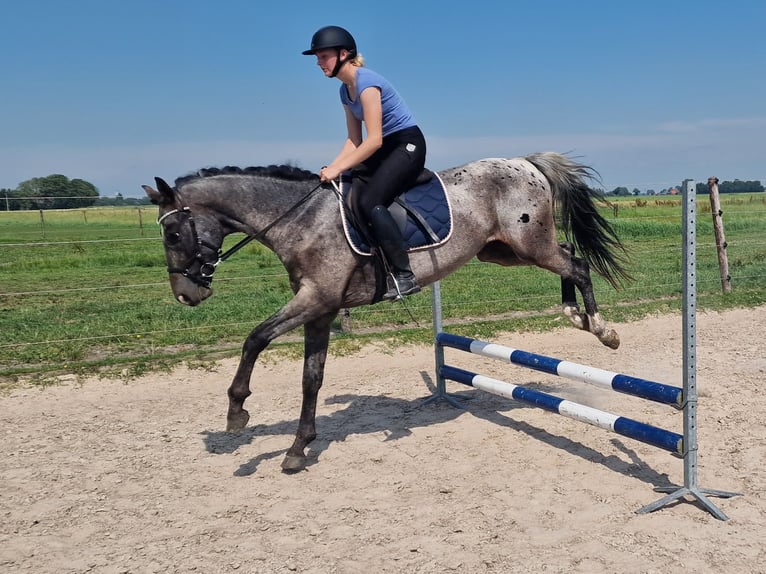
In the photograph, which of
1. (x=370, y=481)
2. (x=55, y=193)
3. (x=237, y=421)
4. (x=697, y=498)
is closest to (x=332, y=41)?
(x=237, y=421)

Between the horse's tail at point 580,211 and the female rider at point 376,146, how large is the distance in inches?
53.8

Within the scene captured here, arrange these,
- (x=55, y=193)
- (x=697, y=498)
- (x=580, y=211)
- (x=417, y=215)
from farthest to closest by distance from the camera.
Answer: (x=55, y=193) → (x=580, y=211) → (x=417, y=215) → (x=697, y=498)

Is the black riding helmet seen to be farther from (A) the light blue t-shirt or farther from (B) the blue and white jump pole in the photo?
(B) the blue and white jump pole

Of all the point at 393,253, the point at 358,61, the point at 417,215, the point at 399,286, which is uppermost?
the point at 358,61

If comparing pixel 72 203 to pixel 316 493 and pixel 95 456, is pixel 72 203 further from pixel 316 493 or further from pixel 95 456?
pixel 316 493

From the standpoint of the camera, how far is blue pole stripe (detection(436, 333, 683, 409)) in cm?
392

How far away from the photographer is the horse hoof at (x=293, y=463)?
4.65 meters

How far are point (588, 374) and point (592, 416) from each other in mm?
287

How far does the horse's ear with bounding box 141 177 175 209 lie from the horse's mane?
249 millimetres

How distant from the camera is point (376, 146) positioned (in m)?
4.42

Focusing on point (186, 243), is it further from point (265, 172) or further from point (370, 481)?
point (370, 481)

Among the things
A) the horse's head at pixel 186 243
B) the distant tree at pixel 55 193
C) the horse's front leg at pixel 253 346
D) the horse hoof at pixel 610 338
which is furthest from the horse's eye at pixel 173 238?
the distant tree at pixel 55 193

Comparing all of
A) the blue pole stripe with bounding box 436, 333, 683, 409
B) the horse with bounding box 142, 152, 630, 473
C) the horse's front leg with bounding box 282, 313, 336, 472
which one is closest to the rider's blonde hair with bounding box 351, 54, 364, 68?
the horse with bounding box 142, 152, 630, 473

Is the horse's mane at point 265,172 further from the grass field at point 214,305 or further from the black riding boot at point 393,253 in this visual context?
the grass field at point 214,305
